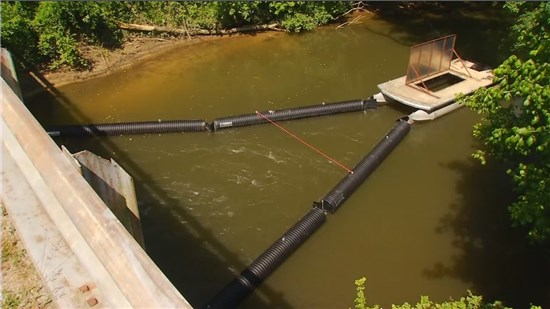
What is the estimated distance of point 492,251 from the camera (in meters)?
7.73

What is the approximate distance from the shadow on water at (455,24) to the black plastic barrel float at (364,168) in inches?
223

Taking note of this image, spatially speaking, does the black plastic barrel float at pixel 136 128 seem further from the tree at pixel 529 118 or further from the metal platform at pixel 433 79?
the tree at pixel 529 118

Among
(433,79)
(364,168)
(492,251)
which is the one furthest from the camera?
(433,79)

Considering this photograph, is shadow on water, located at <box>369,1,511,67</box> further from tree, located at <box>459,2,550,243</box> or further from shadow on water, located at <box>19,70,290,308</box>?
shadow on water, located at <box>19,70,290,308</box>

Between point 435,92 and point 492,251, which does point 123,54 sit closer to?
point 435,92

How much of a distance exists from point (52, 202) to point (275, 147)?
21.3 ft

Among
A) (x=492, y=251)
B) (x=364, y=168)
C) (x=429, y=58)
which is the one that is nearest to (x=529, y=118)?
(x=492, y=251)

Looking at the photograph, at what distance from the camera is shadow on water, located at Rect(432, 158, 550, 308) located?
7.08 meters

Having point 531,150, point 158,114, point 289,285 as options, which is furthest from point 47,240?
point 158,114

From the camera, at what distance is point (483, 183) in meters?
9.19

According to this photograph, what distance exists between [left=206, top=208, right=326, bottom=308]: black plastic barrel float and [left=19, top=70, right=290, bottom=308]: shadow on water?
0.73 ft

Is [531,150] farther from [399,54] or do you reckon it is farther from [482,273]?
[399,54]

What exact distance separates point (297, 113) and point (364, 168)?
2.62m

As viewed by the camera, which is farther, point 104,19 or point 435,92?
point 104,19
